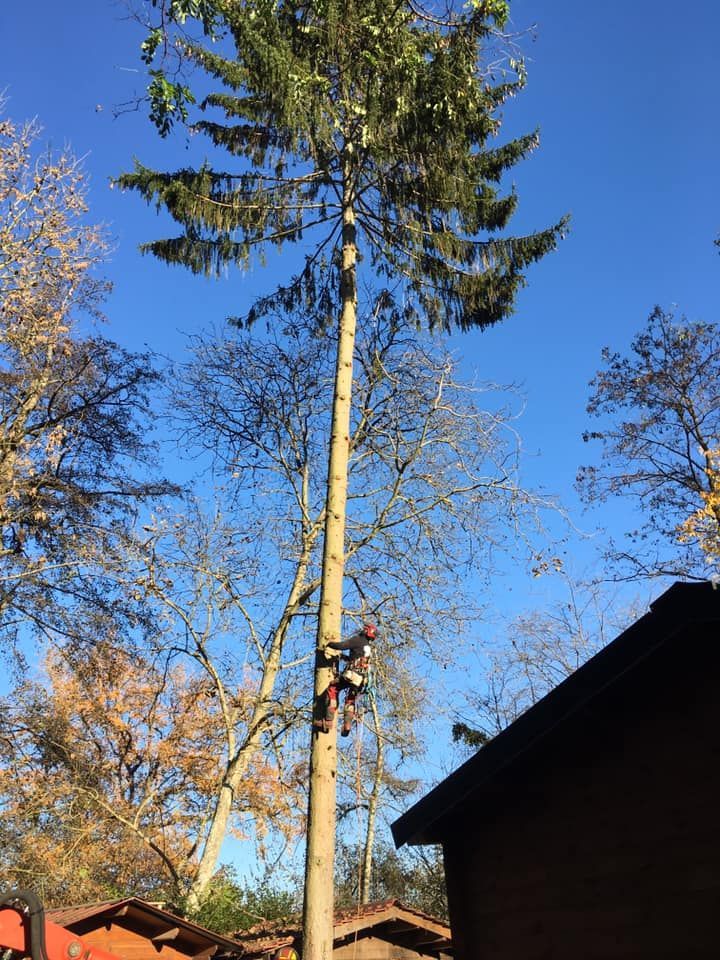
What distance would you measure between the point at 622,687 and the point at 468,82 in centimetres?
784

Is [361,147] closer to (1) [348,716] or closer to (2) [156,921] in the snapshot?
(1) [348,716]

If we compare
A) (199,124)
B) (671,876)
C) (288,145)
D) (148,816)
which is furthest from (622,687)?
(148,816)

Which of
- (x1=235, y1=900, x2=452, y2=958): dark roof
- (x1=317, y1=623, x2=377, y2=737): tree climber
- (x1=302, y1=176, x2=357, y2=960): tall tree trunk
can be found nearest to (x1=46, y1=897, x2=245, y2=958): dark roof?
(x1=235, y1=900, x2=452, y2=958): dark roof

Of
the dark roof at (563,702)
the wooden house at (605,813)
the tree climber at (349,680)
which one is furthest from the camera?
the tree climber at (349,680)

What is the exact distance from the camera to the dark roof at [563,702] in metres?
5.18

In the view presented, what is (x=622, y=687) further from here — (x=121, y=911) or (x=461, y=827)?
(x=121, y=911)

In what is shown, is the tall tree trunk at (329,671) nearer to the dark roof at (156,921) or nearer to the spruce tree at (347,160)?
the spruce tree at (347,160)

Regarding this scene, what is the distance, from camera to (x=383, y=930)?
13523 millimetres

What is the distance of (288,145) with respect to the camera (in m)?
10.7

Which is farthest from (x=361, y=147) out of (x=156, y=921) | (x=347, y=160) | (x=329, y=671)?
(x=156, y=921)

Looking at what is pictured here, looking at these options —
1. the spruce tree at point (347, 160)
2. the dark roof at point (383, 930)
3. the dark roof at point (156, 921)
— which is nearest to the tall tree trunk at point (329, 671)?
the spruce tree at point (347, 160)

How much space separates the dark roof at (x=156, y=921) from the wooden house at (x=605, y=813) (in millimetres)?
8355

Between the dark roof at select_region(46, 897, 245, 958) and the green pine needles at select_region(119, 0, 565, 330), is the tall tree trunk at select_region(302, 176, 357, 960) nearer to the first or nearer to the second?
the green pine needles at select_region(119, 0, 565, 330)

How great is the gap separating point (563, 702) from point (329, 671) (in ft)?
7.61
